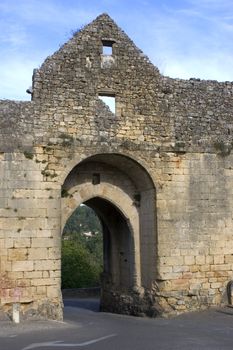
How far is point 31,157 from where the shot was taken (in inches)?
467

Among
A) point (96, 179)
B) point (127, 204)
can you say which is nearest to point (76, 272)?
point (127, 204)

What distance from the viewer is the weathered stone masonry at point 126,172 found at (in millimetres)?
11562

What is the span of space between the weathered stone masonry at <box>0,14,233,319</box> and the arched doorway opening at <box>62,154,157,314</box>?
1.2 inches

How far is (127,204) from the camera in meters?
14.0

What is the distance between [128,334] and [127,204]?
5.13 metres

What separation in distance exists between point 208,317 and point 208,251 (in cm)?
185

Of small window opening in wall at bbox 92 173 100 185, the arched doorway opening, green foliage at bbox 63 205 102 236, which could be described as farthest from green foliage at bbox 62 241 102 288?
green foliage at bbox 63 205 102 236

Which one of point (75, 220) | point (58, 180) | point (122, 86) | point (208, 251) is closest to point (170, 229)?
point (208, 251)

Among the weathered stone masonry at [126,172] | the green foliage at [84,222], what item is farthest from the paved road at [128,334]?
the green foliage at [84,222]

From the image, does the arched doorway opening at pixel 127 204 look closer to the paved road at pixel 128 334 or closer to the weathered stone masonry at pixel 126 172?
the weathered stone masonry at pixel 126 172

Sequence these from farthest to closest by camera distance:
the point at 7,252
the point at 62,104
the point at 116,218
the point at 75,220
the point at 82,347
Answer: the point at 75,220
the point at 116,218
the point at 62,104
the point at 7,252
the point at 82,347

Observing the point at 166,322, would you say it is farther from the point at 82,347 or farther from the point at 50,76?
the point at 50,76

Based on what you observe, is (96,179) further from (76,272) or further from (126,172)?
(76,272)

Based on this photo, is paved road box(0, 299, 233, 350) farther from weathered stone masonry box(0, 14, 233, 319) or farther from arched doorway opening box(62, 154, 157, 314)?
arched doorway opening box(62, 154, 157, 314)
